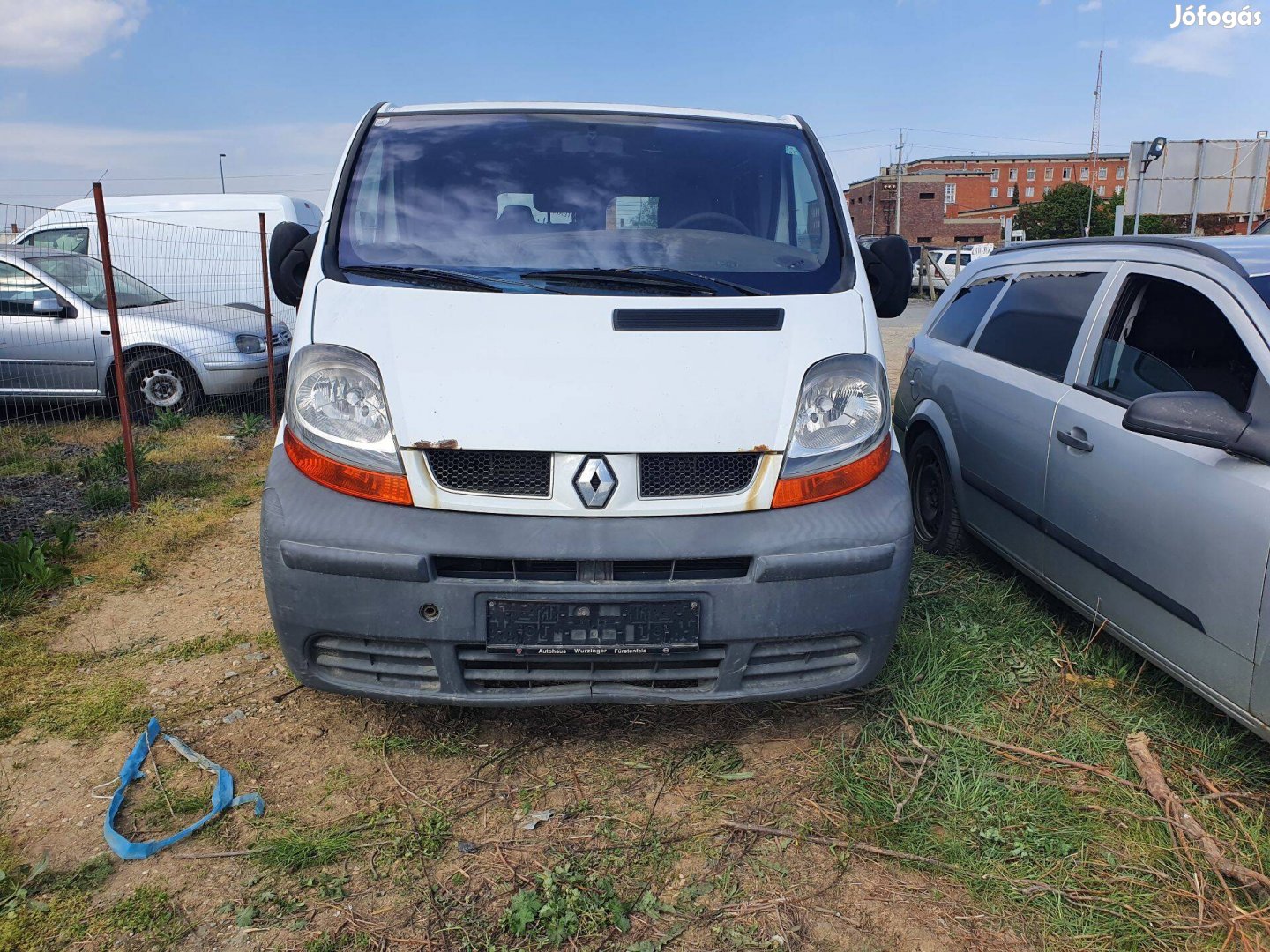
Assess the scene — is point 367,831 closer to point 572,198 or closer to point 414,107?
point 572,198

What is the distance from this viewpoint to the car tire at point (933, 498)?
4418 millimetres

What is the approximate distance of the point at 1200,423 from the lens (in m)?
2.59

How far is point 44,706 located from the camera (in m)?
3.10

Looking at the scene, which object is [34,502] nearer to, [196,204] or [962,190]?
[196,204]

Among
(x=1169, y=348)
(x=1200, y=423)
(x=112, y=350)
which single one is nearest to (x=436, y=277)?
(x=1200, y=423)

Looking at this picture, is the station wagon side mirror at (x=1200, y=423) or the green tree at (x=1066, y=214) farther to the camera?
the green tree at (x=1066, y=214)

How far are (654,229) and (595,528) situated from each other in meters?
1.22

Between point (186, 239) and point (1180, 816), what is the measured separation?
32.1 feet

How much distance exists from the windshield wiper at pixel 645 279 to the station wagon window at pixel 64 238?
8633 millimetres

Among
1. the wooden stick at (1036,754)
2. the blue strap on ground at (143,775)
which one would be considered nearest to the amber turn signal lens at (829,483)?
the wooden stick at (1036,754)

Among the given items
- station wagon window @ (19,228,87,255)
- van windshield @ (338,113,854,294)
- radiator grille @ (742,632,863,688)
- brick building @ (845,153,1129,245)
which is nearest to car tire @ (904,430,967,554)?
van windshield @ (338,113,854,294)

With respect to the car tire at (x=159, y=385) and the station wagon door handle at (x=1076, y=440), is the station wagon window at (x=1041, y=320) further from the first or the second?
the car tire at (x=159, y=385)

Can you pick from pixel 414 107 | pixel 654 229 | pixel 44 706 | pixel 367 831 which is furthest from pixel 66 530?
pixel 654 229

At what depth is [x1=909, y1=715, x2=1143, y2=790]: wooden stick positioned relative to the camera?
2.67 metres
